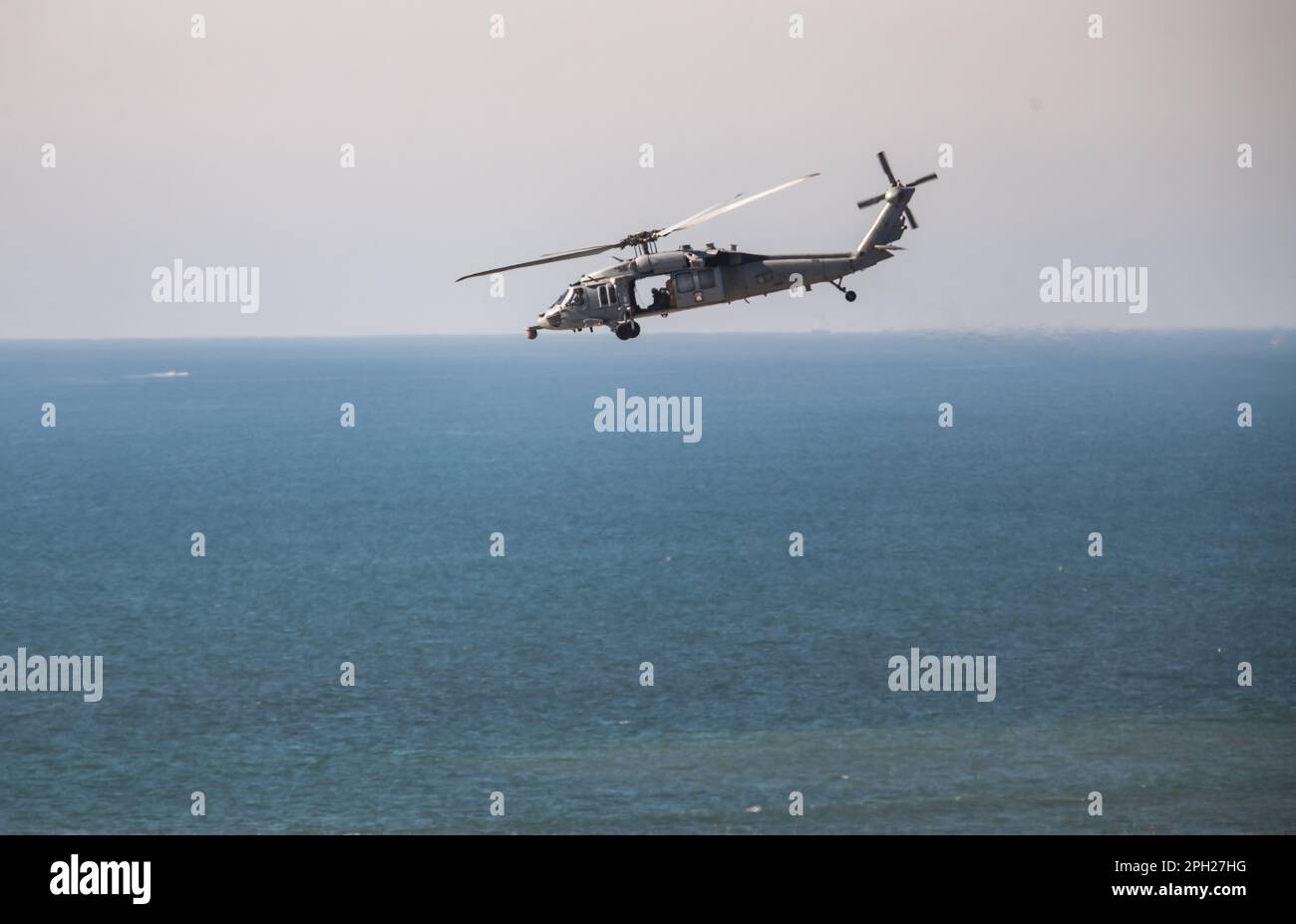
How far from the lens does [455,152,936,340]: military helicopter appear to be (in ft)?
160

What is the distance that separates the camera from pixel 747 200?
44.2 metres

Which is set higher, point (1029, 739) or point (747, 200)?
point (747, 200)

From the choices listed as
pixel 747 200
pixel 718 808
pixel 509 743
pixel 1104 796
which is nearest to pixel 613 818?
pixel 718 808

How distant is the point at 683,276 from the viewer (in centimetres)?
4975

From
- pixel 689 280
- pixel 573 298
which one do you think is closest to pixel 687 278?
pixel 689 280

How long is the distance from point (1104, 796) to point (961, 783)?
14.6 m

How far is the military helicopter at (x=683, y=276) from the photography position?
160 ft

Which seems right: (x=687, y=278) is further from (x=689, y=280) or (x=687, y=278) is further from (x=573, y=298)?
(x=573, y=298)
